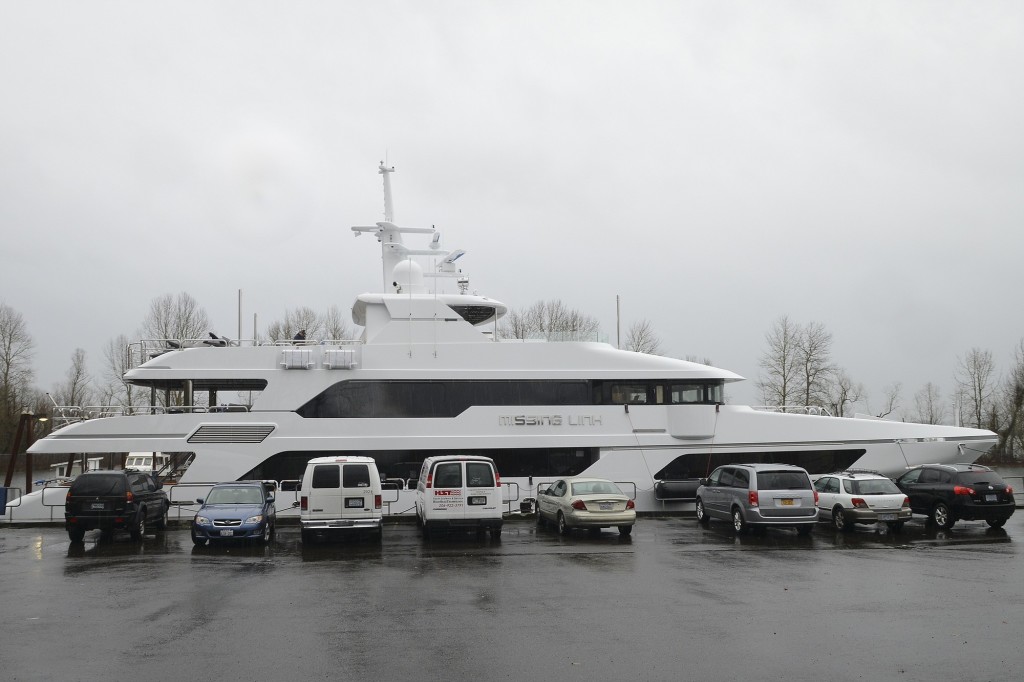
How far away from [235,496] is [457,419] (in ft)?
21.6

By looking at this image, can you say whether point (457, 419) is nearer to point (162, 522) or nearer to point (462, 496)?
point (462, 496)

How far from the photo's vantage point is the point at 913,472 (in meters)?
20.1

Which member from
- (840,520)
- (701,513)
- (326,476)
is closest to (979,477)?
(840,520)

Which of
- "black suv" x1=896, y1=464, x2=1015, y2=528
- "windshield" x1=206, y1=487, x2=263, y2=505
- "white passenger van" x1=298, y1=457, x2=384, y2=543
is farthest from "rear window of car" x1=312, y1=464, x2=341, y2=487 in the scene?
"black suv" x1=896, y1=464, x2=1015, y2=528

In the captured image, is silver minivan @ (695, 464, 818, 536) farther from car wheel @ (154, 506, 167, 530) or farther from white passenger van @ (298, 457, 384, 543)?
car wheel @ (154, 506, 167, 530)

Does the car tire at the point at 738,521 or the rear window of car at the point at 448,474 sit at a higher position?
the rear window of car at the point at 448,474

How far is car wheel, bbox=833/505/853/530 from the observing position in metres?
18.3

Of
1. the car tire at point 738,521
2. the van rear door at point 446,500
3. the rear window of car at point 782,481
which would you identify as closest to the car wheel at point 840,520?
the rear window of car at point 782,481

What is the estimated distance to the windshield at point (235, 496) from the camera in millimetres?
17000

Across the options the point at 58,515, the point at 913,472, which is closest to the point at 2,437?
the point at 58,515

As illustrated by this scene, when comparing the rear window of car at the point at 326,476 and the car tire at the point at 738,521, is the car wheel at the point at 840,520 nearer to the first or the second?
the car tire at the point at 738,521

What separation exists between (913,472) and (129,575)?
17615mm

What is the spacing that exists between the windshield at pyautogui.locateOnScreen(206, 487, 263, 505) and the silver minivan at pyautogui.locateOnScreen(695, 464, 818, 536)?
405 inches

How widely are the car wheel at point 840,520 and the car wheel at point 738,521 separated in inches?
96.9
